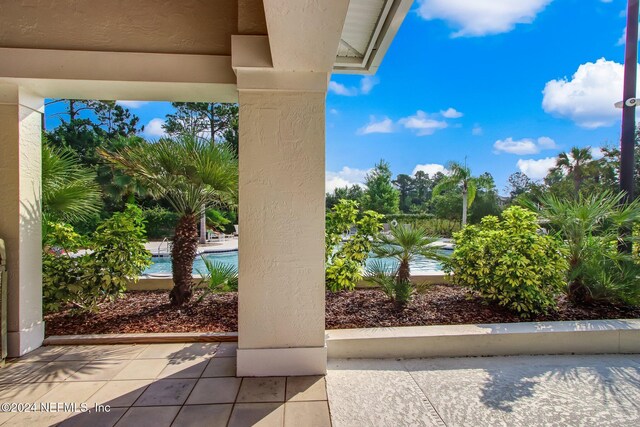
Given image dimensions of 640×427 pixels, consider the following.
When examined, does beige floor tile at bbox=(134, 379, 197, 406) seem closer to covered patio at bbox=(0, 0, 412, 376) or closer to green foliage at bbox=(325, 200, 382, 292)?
covered patio at bbox=(0, 0, 412, 376)

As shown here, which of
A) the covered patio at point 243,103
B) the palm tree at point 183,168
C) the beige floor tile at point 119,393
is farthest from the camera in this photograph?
the palm tree at point 183,168

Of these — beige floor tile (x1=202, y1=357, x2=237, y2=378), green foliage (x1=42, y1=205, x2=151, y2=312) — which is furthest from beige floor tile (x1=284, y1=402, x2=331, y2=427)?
green foliage (x1=42, y1=205, x2=151, y2=312)

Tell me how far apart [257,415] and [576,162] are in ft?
86.8

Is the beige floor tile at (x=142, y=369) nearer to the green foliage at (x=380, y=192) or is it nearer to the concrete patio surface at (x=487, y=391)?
the concrete patio surface at (x=487, y=391)

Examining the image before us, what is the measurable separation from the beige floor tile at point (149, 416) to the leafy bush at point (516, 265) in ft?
11.1

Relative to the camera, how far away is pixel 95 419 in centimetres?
202

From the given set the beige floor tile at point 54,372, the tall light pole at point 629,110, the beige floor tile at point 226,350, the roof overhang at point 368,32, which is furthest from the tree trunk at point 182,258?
the tall light pole at point 629,110

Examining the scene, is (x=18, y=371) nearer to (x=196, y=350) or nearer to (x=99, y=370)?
(x=99, y=370)

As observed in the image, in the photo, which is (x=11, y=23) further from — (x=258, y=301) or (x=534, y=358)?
(x=534, y=358)

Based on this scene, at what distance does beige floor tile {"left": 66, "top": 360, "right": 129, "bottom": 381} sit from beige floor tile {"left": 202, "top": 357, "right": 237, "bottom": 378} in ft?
2.55

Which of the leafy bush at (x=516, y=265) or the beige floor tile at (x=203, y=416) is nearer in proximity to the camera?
the beige floor tile at (x=203, y=416)

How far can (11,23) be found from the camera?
2678 millimetres

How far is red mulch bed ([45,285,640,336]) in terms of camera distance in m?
3.29

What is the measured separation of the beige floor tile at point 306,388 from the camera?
228 centimetres
